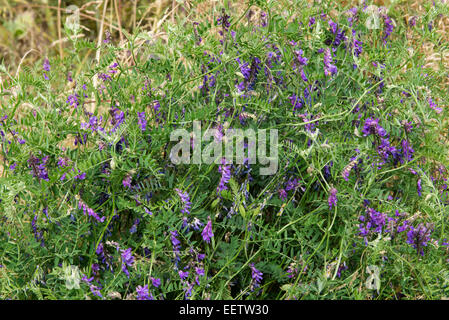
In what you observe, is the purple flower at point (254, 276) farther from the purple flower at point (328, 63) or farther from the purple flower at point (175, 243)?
the purple flower at point (328, 63)

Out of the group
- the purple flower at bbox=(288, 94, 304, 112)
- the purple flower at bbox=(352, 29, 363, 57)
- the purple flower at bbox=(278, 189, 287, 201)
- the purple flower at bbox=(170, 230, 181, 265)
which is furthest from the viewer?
the purple flower at bbox=(352, 29, 363, 57)

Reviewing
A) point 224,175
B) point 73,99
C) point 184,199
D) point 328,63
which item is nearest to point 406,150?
point 328,63

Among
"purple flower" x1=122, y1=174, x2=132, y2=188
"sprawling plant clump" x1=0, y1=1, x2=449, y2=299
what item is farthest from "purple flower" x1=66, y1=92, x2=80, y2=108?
"purple flower" x1=122, y1=174, x2=132, y2=188

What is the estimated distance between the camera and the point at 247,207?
1.74m

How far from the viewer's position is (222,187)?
172 centimetres

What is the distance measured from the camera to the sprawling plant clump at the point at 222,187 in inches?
67.5

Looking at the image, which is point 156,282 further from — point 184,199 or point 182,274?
point 184,199

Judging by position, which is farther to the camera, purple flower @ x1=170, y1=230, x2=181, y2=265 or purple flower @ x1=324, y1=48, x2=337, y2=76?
purple flower @ x1=324, y1=48, x2=337, y2=76

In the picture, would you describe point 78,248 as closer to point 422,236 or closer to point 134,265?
point 134,265

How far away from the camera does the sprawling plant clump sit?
171cm

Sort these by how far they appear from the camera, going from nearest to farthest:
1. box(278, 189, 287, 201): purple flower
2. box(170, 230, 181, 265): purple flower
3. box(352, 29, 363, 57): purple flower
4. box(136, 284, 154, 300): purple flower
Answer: box(136, 284, 154, 300): purple flower < box(170, 230, 181, 265): purple flower < box(278, 189, 287, 201): purple flower < box(352, 29, 363, 57): purple flower

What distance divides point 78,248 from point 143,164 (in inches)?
13.9

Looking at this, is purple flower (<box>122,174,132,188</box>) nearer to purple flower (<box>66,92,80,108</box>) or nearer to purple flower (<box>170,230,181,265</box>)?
purple flower (<box>170,230,181,265</box>)
